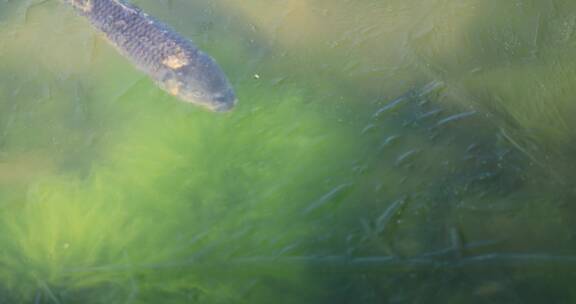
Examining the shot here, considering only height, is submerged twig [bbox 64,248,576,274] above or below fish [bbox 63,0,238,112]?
below

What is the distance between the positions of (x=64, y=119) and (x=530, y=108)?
7.61 feet

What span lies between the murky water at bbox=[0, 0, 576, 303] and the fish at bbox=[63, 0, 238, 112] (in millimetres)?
96

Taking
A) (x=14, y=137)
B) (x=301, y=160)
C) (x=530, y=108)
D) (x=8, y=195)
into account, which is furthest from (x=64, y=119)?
(x=530, y=108)

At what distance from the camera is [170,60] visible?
254 centimetres

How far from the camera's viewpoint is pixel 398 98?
8.09 feet

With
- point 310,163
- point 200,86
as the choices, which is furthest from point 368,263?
point 200,86

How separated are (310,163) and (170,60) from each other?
0.88 metres

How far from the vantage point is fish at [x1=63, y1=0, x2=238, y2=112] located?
252cm

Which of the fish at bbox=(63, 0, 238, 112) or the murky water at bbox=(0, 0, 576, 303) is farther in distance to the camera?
the fish at bbox=(63, 0, 238, 112)

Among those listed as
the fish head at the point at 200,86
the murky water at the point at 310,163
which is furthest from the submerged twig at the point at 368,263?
the fish head at the point at 200,86

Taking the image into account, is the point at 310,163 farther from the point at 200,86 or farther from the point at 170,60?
the point at 170,60

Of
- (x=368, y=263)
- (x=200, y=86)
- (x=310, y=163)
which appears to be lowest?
(x=368, y=263)

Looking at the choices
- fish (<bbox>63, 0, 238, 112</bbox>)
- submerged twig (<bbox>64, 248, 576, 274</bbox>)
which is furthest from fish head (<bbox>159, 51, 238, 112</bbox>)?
submerged twig (<bbox>64, 248, 576, 274</bbox>)

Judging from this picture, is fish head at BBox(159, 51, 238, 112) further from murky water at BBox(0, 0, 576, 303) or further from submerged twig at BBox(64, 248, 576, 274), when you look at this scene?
submerged twig at BBox(64, 248, 576, 274)
